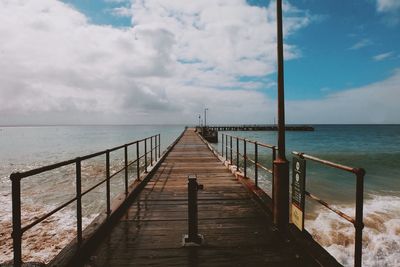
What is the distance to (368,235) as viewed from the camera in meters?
8.45

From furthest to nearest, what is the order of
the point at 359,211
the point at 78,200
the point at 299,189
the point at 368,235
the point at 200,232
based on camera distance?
the point at 368,235, the point at 200,232, the point at 299,189, the point at 78,200, the point at 359,211

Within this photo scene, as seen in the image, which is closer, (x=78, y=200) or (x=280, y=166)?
(x=78, y=200)

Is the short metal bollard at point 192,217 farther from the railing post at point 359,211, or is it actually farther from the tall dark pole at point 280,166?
the railing post at point 359,211

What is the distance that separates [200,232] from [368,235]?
677 centimetres

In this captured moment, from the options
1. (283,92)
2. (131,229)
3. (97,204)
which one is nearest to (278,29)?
(283,92)

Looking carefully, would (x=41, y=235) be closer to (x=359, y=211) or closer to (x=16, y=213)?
(x=16, y=213)

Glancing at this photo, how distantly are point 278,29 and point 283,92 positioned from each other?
0.94 meters

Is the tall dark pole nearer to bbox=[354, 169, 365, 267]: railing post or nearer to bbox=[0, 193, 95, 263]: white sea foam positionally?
bbox=[354, 169, 365, 267]: railing post

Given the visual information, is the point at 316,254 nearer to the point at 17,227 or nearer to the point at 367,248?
the point at 17,227

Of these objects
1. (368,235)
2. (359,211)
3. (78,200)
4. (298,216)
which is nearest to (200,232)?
(298,216)

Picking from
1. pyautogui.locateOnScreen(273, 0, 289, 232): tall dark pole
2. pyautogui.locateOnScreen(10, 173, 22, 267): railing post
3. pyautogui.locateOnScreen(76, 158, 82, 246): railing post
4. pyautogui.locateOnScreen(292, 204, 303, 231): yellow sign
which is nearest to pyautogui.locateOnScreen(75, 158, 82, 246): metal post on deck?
pyautogui.locateOnScreen(76, 158, 82, 246): railing post

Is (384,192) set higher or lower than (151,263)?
lower

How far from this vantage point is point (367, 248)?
7.71 meters

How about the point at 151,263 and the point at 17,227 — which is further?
the point at 151,263
